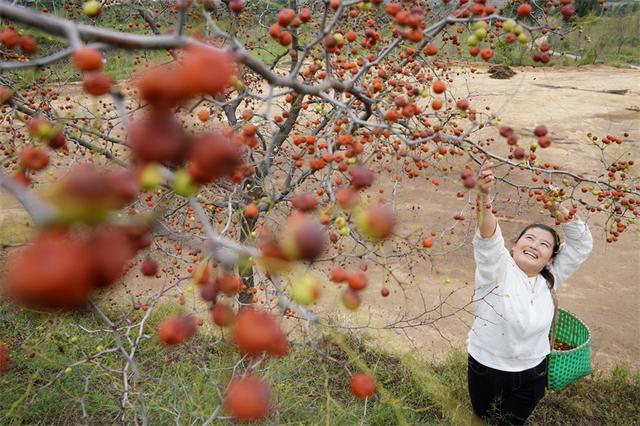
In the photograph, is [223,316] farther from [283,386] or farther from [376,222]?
[283,386]

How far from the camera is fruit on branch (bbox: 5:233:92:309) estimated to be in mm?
490

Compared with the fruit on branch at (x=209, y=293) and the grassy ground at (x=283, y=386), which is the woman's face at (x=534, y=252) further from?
the fruit on branch at (x=209, y=293)

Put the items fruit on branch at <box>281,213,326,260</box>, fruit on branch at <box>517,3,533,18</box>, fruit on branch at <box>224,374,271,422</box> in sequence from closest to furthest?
fruit on branch at <box>281,213,326,260</box>, fruit on branch at <box>224,374,271,422</box>, fruit on branch at <box>517,3,533,18</box>

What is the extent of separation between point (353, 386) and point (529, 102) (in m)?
15.0

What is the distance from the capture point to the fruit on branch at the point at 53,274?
1.61 feet

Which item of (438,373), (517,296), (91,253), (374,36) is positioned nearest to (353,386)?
(91,253)

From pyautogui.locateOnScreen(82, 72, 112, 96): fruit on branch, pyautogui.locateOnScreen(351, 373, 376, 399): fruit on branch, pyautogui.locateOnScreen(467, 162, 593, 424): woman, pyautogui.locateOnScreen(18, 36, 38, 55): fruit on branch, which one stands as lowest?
pyautogui.locateOnScreen(467, 162, 593, 424): woman

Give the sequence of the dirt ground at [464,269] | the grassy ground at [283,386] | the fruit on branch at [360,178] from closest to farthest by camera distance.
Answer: the fruit on branch at [360,178] → the grassy ground at [283,386] → the dirt ground at [464,269]

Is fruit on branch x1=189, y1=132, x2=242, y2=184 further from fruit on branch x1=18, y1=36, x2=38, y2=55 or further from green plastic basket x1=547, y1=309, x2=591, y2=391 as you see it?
green plastic basket x1=547, y1=309, x2=591, y2=391

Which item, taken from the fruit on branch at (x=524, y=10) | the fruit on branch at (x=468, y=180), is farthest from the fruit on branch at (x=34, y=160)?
the fruit on branch at (x=524, y=10)

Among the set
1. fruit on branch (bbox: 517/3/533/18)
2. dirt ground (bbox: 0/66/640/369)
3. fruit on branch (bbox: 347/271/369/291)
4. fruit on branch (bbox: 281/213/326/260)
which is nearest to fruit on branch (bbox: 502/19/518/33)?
dirt ground (bbox: 0/66/640/369)

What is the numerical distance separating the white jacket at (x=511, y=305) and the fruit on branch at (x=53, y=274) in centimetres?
243

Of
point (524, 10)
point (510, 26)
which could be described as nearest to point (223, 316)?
point (510, 26)

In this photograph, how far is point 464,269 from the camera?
634cm
